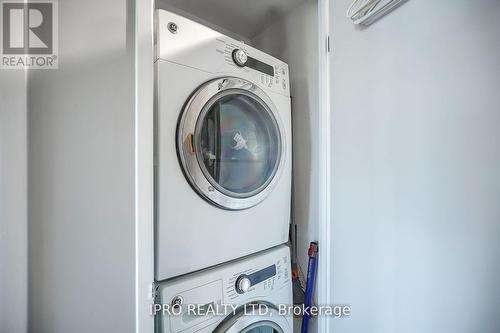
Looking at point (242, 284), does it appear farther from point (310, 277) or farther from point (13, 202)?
point (13, 202)

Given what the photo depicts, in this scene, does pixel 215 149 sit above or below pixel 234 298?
above

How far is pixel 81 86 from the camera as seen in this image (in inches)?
20.2

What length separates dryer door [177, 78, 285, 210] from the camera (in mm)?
831

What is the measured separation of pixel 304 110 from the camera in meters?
1.37

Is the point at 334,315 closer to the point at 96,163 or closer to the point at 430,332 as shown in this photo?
the point at 430,332

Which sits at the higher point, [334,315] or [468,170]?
[468,170]

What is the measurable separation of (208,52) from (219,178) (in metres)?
0.55

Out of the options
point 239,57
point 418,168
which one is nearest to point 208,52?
point 239,57

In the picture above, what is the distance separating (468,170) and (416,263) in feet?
1.25

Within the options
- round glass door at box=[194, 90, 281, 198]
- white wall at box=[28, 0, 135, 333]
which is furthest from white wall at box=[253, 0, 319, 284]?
white wall at box=[28, 0, 135, 333]

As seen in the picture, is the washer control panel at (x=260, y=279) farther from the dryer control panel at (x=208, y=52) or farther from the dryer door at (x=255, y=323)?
the dryer control panel at (x=208, y=52)

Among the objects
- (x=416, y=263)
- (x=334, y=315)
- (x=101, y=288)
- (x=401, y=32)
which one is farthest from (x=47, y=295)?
(x=401, y=32)

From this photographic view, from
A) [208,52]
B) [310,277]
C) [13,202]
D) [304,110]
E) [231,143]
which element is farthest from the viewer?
[304,110]

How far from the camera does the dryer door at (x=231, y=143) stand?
83cm
